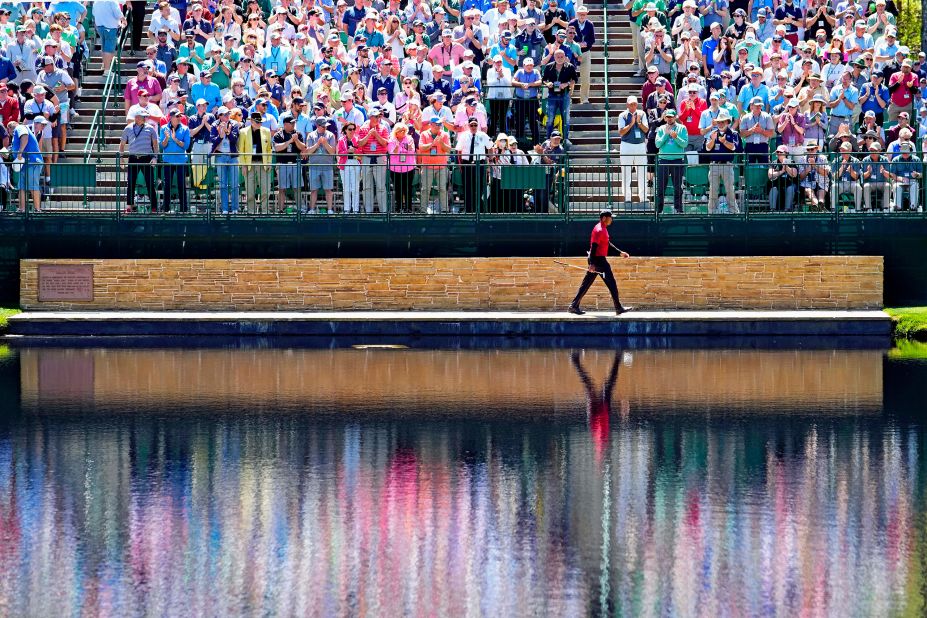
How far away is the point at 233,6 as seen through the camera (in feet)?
99.6

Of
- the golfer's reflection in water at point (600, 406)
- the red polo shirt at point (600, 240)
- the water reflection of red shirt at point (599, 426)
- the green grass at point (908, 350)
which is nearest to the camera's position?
the water reflection of red shirt at point (599, 426)

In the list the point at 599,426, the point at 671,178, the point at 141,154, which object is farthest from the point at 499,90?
the point at 599,426

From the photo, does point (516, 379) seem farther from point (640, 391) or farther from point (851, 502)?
point (851, 502)

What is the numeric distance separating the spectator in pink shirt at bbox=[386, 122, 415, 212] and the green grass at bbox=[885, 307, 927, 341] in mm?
7506

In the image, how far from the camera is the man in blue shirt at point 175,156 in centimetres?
2661

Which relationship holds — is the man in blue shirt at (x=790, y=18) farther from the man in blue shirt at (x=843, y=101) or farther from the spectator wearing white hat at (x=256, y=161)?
Answer: the spectator wearing white hat at (x=256, y=161)

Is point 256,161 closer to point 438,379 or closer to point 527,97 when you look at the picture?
point 527,97

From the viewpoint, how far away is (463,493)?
11992mm

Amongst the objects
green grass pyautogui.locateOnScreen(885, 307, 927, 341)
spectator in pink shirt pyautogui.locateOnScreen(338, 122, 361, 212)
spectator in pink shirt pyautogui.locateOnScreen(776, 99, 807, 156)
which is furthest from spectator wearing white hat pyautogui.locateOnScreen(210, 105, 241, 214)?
green grass pyautogui.locateOnScreen(885, 307, 927, 341)

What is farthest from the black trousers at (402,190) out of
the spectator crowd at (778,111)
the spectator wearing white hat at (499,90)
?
the spectator crowd at (778,111)

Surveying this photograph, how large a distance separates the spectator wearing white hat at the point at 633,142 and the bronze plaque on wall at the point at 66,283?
8324 millimetres

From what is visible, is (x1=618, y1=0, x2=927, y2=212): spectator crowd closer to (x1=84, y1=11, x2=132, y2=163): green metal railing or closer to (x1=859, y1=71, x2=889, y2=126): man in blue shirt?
(x1=859, y1=71, x2=889, y2=126): man in blue shirt

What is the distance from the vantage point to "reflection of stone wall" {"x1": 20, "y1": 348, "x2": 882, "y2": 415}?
55.6ft

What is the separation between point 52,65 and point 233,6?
3.35m
